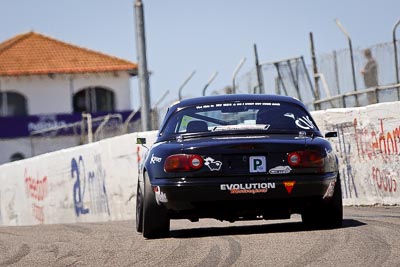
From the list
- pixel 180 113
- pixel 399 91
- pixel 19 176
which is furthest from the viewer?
pixel 19 176

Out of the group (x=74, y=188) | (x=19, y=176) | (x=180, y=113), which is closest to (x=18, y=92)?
(x=19, y=176)

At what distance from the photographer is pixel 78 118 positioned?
52.7m

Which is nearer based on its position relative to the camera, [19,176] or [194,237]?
[194,237]

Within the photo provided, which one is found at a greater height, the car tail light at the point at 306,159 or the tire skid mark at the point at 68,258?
the car tail light at the point at 306,159

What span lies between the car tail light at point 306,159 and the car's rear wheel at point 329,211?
1.18 ft

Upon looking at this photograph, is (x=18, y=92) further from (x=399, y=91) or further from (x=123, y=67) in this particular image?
(x=399, y=91)

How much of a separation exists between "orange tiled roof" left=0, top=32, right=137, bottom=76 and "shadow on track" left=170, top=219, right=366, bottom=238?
45665mm

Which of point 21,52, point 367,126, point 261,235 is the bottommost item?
point 261,235

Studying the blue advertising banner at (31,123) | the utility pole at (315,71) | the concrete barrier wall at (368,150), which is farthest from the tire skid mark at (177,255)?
the blue advertising banner at (31,123)

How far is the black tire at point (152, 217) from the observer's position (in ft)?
32.8

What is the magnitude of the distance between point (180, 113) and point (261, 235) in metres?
1.89

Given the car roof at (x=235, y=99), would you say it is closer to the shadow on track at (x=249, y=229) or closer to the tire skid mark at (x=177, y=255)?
the shadow on track at (x=249, y=229)

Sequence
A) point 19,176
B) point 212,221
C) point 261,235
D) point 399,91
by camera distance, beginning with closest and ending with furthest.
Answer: point 261,235
point 212,221
point 399,91
point 19,176

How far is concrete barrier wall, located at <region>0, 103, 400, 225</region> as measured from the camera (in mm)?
14672
